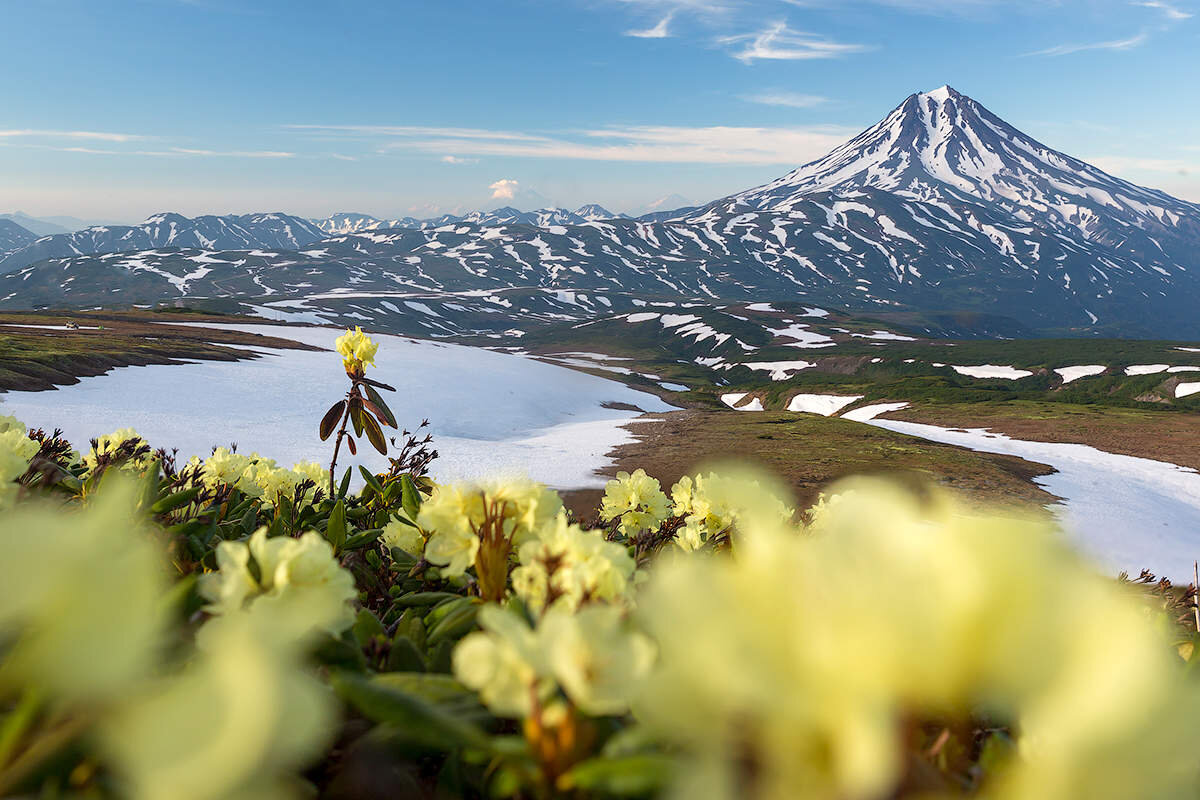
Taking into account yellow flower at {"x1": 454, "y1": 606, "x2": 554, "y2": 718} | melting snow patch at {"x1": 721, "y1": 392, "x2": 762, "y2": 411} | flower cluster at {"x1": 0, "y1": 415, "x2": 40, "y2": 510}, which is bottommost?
melting snow patch at {"x1": 721, "y1": 392, "x2": 762, "y2": 411}

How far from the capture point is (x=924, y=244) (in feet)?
625

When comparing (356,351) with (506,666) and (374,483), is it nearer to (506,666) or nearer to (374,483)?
(374,483)

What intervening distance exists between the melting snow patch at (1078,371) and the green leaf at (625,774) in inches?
2620

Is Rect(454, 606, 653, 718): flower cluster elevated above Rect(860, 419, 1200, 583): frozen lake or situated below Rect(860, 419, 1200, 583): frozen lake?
above

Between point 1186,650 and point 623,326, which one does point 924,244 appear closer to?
point 623,326

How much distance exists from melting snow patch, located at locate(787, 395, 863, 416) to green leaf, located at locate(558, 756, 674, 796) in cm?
4630

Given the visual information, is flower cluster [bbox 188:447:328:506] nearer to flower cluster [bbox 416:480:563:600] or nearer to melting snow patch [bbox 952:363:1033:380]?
flower cluster [bbox 416:480:563:600]

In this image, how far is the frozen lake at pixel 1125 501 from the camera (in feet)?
41.8

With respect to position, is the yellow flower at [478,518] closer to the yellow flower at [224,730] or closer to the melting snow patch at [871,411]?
the yellow flower at [224,730]

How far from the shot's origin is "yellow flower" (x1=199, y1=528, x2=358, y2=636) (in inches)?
35.8

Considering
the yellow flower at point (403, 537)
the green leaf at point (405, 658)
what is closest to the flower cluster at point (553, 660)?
the green leaf at point (405, 658)

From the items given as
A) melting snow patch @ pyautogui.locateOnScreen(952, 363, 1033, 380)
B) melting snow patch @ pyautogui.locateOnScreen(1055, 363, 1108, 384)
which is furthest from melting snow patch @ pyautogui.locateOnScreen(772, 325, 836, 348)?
melting snow patch @ pyautogui.locateOnScreen(1055, 363, 1108, 384)

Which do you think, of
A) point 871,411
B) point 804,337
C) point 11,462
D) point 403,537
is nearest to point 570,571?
point 403,537

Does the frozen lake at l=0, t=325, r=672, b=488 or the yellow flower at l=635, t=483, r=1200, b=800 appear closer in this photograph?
the yellow flower at l=635, t=483, r=1200, b=800
